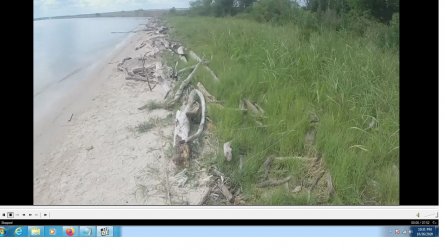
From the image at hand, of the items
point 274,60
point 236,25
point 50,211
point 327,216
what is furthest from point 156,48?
point 327,216

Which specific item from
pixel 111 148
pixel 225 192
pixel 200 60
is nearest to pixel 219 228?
pixel 225 192

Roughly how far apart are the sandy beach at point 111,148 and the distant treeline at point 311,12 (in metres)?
0.26

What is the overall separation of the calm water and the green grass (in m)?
0.25

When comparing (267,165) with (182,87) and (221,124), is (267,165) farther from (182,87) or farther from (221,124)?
Result: (182,87)

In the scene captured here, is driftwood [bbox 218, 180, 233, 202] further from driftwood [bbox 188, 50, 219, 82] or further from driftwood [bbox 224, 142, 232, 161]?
driftwood [bbox 188, 50, 219, 82]

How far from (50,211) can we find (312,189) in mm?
925

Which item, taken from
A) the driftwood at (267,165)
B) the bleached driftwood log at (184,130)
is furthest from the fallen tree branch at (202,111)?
the driftwood at (267,165)

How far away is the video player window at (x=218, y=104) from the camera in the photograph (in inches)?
62.6

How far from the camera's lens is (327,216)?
5.07 ft

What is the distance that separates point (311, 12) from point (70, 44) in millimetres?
921

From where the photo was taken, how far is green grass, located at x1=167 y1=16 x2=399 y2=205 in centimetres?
159

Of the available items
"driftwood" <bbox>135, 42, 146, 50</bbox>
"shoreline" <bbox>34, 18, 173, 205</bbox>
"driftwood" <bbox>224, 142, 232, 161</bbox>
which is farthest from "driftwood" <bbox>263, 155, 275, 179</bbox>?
"driftwood" <bbox>135, 42, 146, 50</bbox>

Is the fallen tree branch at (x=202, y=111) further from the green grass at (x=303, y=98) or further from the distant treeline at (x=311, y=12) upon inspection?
the distant treeline at (x=311, y=12)

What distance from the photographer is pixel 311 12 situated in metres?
1.68
